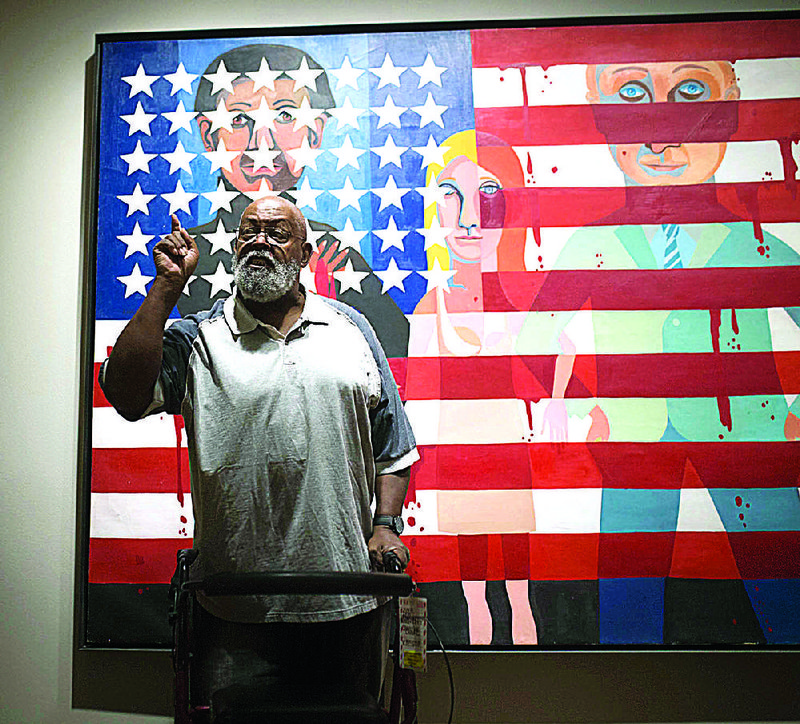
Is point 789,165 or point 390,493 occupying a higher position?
point 789,165

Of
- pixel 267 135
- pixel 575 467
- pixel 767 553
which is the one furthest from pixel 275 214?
pixel 767 553

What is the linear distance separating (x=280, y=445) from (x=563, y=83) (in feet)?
4.49

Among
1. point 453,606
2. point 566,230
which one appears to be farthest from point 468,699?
point 566,230

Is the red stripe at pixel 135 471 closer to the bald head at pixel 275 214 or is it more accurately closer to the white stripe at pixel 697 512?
the bald head at pixel 275 214

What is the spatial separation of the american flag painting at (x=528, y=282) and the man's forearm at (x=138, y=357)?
1.24ft

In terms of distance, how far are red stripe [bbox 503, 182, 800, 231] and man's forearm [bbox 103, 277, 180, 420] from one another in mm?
1021

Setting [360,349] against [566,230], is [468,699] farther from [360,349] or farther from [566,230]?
[566,230]

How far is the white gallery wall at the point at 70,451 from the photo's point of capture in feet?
6.82

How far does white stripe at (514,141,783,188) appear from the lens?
2199 millimetres

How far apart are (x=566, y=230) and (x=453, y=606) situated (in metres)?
1.10

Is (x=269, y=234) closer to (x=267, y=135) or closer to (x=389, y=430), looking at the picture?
(x=267, y=135)

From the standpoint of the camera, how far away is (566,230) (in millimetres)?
2184

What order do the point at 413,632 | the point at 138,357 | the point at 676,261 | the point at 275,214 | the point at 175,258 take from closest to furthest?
the point at 413,632
the point at 138,357
the point at 175,258
the point at 275,214
the point at 676,261

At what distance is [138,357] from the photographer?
5.64 feet
